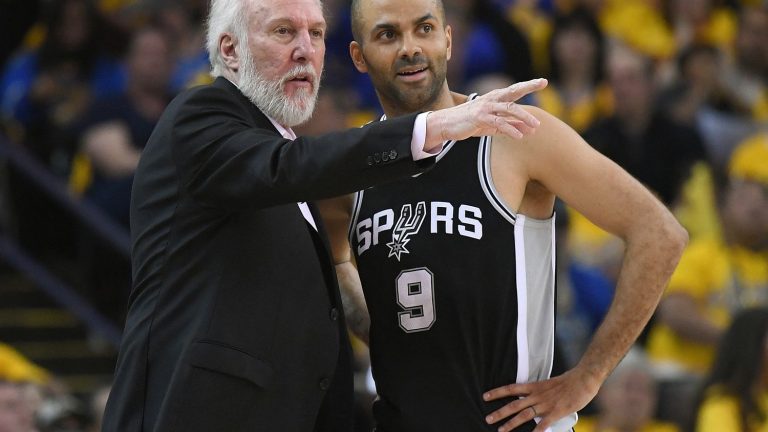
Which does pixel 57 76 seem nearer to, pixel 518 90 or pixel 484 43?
pixel 484 43

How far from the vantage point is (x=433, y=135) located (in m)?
3.49

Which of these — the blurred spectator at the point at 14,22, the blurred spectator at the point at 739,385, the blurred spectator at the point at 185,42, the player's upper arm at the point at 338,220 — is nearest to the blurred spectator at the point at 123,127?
the blurred spectator at the point at 185,42

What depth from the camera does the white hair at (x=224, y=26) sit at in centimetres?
400

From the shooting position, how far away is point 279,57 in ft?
13.0

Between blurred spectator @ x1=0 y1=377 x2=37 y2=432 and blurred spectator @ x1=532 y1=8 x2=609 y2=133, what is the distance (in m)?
4.86

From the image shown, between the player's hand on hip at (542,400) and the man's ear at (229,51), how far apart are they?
1.28 m

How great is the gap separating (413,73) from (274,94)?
535 millimetres

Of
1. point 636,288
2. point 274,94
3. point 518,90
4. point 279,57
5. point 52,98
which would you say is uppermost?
point 52,98

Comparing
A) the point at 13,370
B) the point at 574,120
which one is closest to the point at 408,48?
the point at 13,370

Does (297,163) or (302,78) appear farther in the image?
(302,78)

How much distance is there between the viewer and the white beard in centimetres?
396

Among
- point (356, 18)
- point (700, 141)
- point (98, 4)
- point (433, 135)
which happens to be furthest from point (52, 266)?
point (433, 135)

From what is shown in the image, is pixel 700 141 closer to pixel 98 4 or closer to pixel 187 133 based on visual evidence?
pixel 98 4

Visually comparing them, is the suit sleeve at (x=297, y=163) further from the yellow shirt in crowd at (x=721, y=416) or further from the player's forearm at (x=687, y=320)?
the player's forearm at (x=687, y=320)
